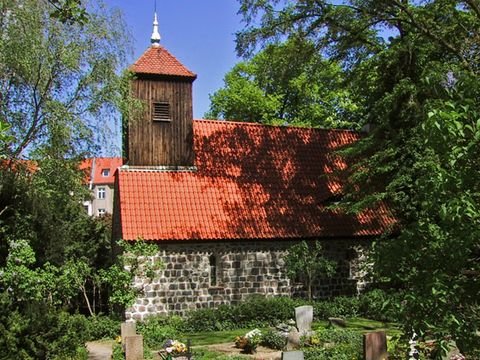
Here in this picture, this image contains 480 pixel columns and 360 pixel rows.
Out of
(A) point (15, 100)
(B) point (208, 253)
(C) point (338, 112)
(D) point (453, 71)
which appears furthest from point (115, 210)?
(C) point (338, 112)

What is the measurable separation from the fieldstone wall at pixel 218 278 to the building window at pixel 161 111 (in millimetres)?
4949

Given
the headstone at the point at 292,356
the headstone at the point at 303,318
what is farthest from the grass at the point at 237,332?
the headstone at the point at 292,356

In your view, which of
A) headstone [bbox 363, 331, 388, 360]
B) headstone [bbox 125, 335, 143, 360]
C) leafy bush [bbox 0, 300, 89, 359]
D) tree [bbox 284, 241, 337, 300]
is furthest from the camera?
tree [bbox 284, 241, 337, 300]

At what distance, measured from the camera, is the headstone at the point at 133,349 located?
1107cm

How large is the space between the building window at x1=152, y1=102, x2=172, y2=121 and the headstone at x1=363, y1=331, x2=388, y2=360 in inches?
512

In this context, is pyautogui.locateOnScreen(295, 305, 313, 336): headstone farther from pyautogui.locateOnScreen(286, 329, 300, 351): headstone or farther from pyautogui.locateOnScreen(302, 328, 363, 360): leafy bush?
pyautogui.locateOnScreen(286, 329, 300, 351): headstone

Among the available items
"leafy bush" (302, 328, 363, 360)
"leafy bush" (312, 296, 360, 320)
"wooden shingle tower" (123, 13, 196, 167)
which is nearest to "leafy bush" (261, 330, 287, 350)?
"leafy bush" (302, 328, 363, 360)

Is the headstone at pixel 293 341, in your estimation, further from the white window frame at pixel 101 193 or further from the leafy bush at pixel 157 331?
the white window frame at pixel 101 193

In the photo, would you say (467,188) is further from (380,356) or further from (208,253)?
(208,253)

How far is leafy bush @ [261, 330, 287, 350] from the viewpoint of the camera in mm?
12435

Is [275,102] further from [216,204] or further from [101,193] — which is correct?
[101,193]

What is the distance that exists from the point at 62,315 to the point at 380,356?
661cm

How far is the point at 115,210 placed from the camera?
2075 centimetres

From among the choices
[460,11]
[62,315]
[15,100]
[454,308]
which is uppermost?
[460,11]
